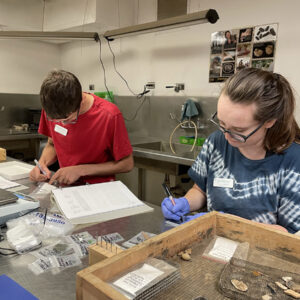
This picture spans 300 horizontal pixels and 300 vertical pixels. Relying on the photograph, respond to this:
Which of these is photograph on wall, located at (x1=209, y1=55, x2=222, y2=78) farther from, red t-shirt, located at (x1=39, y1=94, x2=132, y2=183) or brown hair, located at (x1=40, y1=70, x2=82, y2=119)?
brown hair, located at (x1=40, y1=70, x2=82, y2=119)

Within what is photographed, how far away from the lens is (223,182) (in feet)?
4.24

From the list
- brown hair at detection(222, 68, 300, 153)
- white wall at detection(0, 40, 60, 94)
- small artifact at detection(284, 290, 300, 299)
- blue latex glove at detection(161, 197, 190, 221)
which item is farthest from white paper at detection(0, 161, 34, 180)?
white wall at detection(0, 40, 60, 94)

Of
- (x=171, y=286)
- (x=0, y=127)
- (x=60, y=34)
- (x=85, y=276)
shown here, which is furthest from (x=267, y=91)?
(x=0, y=127)

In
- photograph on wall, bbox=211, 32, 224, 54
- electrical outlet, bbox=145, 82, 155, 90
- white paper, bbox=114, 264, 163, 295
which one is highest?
photograph on wall, bbox=211, 32, 224, 54

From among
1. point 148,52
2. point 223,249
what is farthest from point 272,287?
point 148,52

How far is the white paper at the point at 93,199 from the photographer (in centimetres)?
127

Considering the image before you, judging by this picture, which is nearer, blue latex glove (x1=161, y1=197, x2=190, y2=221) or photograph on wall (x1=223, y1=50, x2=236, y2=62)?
blue latex glove (x1=161, y1=197, x2=190, y2=221)

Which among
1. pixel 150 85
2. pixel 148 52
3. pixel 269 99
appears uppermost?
pixel 148 52

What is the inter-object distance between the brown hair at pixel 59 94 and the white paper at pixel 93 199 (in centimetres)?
41

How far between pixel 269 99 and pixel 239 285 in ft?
2.29

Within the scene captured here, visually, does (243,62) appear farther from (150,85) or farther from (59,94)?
(59,94)

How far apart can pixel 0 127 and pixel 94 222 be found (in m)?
3.55

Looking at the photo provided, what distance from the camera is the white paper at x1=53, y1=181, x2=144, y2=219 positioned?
4.17ft

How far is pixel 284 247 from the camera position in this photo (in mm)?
803
